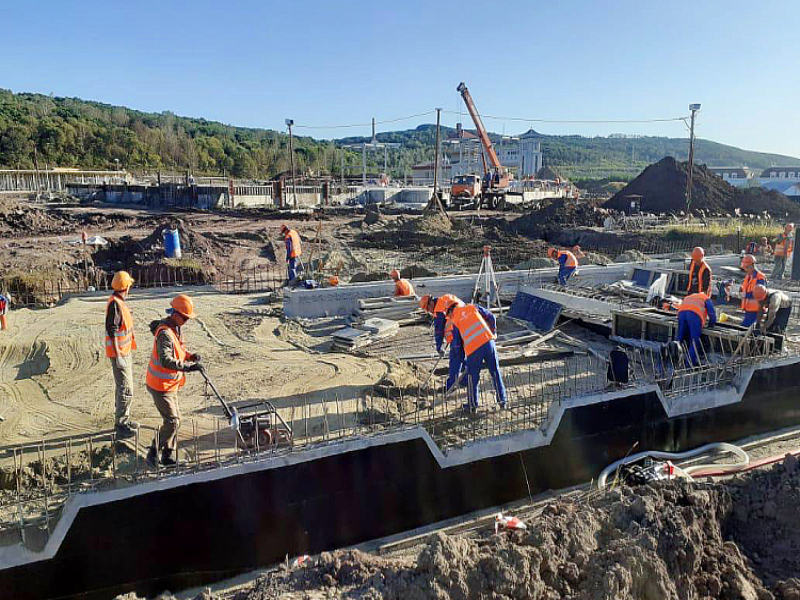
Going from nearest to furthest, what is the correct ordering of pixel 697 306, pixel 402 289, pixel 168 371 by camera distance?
pixel 168 371 < pixel 697 306 < pixel 402 289

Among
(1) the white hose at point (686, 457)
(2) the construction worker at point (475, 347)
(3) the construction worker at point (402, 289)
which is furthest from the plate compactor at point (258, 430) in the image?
(3) the construction worker at point (402, 289)

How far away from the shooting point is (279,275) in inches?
733

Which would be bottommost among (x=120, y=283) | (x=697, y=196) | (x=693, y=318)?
(x=693, y=318)

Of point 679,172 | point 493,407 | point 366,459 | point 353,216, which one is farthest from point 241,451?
A: point 679,172

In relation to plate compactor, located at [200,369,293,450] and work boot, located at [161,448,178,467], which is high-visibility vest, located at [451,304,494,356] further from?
work boot, located at [161,448,178,467]

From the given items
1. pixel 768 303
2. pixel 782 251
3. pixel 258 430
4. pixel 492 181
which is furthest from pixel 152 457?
pixel 492 181

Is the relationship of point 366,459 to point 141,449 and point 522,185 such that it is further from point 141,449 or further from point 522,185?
point 522,185

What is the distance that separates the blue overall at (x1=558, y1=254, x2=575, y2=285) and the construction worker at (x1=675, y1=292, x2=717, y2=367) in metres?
5.40

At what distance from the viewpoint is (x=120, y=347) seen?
6.08 metres

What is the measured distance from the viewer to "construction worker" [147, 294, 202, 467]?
536 cm

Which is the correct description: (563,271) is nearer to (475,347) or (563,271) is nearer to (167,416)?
(475,347)

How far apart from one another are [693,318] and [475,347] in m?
3.45

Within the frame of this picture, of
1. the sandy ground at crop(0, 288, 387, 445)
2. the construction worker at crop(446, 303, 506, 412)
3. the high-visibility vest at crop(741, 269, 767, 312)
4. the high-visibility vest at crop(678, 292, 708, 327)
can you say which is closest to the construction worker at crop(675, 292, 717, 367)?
the high-visibility vest at crop(678, 292, 708, 327)

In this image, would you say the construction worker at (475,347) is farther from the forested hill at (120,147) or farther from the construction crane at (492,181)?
the forested hill at (120,147)
